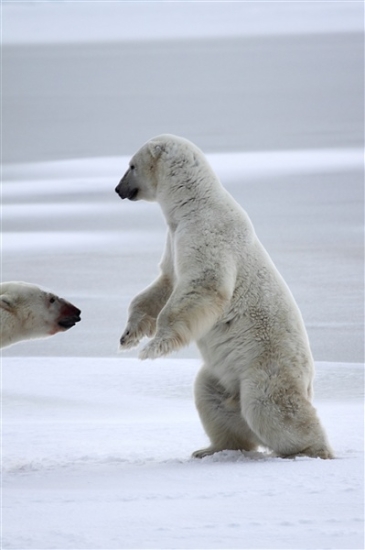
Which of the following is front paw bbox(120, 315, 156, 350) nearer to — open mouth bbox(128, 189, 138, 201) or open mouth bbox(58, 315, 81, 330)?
open mouth bbox(58, 315, 81, 330)

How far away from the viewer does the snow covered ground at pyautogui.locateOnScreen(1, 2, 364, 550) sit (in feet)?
8.94

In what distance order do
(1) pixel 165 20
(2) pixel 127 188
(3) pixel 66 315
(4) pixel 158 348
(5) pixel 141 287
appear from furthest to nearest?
(1) pixel 165 20, (5) pixel 141 287, (2) pixel 127 188, (3) pixel 66 315, (4) pixel 158 348

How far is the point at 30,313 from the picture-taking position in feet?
12.5

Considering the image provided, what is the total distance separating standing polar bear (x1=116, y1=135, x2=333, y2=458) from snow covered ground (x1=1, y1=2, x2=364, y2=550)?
15 centimetres

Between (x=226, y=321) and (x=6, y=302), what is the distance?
0.76 metres

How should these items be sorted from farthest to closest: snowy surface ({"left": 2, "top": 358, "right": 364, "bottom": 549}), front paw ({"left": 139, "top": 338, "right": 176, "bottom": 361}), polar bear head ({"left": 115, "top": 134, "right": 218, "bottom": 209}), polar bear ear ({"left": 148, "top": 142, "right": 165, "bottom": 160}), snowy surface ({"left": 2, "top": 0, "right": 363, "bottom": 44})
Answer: snowy surface ({"left": 2, "top": 0, "right": 363, "bottom": 44}) → polar bear ear ({"left": 148, "top": 142, "right": 165, "bottom": 160}) → polar bear head ({"left": 115, "top": 134, "right": 218, "bottom": 209}) → front paw ({"left": 139, "top": 338, "right": 176, "bottom": 361}) → snowy surface ({"left": 2, "top": 358, "right": 364, "bottom": 549})

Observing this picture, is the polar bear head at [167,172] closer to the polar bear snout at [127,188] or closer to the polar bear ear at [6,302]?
the polar bear snout at [127,188]

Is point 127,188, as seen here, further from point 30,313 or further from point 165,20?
point 165,20

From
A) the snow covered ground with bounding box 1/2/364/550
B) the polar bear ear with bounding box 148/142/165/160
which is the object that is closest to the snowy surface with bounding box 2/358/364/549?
the snow covered ground with bounding box 1/2/364/550

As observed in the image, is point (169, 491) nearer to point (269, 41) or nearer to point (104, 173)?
point (104, 173)

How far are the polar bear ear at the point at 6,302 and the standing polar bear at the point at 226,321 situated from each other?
0.42 meters

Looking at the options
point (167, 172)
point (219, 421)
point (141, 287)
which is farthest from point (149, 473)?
point (141, 287)

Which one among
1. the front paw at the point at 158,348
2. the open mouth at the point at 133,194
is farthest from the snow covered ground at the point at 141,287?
the open mouth at the point at 133,194

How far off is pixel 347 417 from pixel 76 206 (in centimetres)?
576
